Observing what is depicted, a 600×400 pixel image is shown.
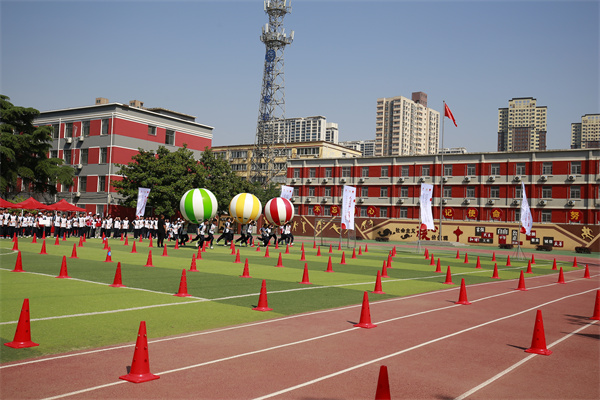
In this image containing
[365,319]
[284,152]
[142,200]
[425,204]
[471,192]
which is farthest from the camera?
[284,152]

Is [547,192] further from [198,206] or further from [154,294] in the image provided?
[154,294]

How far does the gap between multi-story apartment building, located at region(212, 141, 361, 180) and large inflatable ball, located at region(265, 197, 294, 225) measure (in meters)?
60.6

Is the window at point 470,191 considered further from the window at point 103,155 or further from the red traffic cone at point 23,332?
the red traffic cone at point 23,332

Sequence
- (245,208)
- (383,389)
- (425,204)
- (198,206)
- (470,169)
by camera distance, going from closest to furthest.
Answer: (383,389), (198,206), (245,208), (425,204), (470,169)

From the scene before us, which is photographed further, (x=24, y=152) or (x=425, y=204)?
(x=24, y=152)

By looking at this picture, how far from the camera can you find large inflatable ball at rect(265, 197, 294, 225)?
129ft

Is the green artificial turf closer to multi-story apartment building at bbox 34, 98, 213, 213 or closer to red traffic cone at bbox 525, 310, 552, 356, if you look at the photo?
red traffic cone at bbox 525, 310, 552, 356

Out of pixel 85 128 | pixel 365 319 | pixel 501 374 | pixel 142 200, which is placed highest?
pixel 85 128

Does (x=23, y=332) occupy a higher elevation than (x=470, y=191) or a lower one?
lower

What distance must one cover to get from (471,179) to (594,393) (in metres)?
61.3

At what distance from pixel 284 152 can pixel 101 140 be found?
50.5 meters

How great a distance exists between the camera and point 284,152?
4220 inches

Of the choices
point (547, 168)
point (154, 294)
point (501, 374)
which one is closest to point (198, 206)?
point (154, 294)

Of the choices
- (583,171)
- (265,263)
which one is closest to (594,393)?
(265,263)
